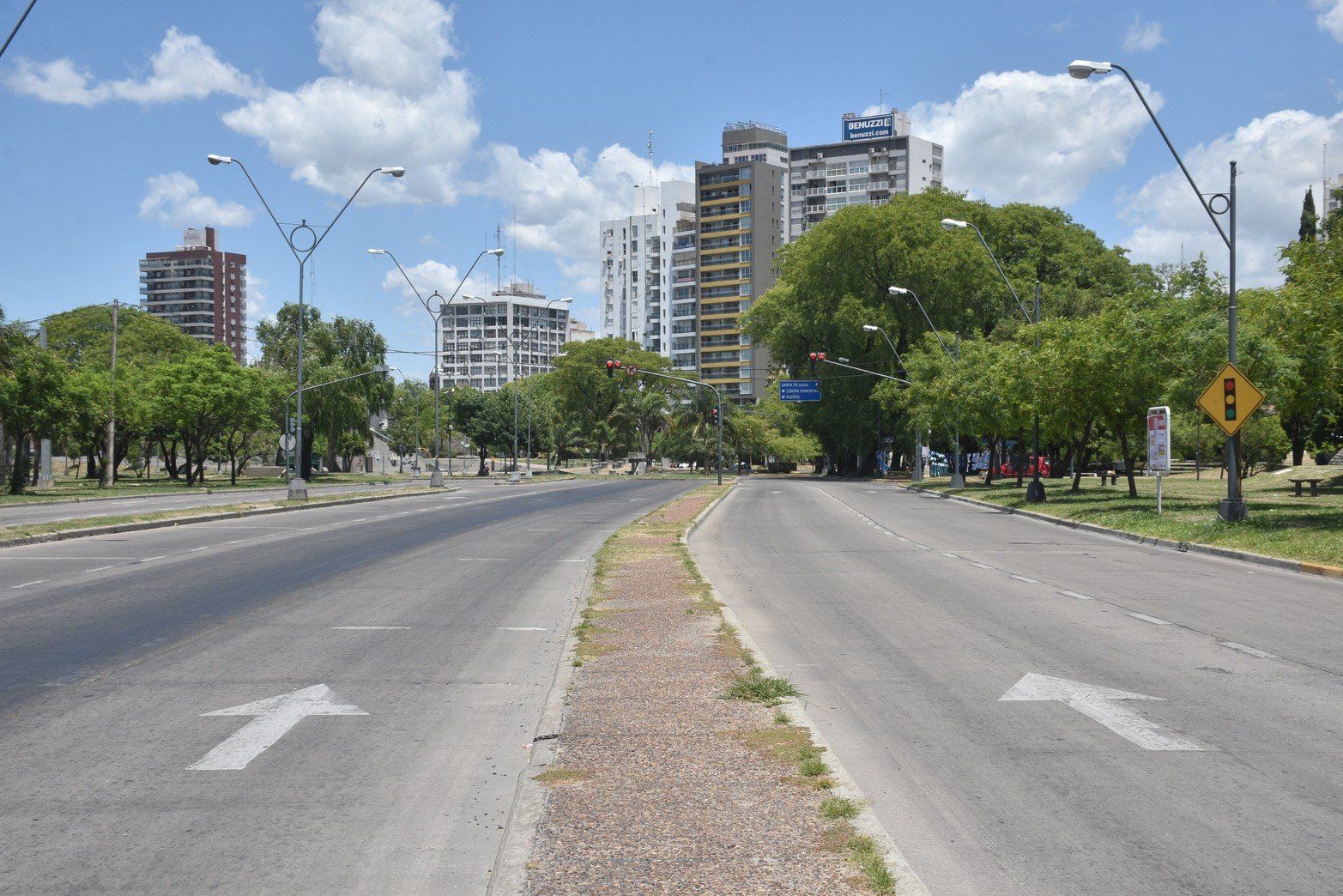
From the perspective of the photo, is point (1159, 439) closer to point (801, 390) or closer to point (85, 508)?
point (85, 508)

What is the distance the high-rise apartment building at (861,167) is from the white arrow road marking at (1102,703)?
136m

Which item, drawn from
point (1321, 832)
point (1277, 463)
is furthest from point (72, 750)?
point (1277, 463)

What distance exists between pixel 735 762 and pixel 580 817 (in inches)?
46.3

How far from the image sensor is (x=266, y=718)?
7.64m

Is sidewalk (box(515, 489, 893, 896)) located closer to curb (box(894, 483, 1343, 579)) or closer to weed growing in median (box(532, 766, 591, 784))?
weed growing in median (box(532, 766, 591, 784))

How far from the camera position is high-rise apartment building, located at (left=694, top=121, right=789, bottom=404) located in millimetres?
144375

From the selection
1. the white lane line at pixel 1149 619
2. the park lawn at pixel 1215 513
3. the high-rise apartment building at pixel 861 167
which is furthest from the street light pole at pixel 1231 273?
the high-rise apartment building at pixel 861 167

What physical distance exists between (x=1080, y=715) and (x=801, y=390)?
225 ft

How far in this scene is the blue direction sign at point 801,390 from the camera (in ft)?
247

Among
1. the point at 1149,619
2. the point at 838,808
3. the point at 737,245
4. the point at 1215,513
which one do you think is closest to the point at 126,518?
the point at 1149,619

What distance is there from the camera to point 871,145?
469 feet

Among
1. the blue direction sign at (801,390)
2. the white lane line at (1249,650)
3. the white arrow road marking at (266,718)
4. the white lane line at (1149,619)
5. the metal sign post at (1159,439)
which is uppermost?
the blue direction sign at (801,390)

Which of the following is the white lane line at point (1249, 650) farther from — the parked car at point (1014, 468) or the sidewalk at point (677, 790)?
the parked car at point (1014, 468)

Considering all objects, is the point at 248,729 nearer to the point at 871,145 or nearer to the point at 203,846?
the point at 203,846
